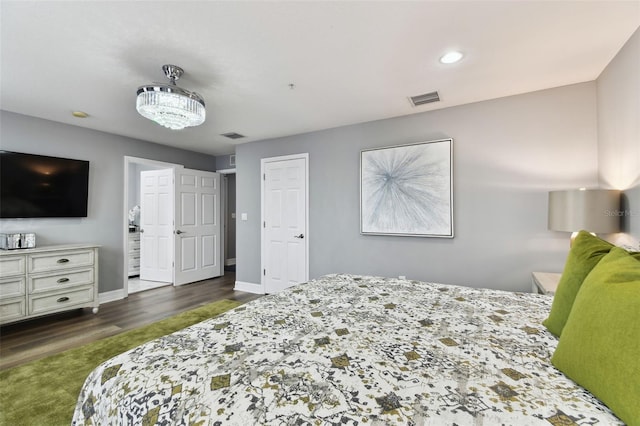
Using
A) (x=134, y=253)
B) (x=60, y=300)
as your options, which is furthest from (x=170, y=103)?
(x=134, y=253)

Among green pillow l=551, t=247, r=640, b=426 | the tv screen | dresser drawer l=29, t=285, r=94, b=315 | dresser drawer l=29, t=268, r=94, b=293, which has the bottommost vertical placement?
dresser drawer l=29, t=285, r=94, b=315

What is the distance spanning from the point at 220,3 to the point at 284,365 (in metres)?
1.93

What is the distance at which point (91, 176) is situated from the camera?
4023 millimetres

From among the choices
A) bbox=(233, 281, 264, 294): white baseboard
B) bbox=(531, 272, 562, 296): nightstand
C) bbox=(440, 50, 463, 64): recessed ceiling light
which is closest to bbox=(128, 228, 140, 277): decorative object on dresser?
bbox=(233, 281, 264, 294): white baseboard

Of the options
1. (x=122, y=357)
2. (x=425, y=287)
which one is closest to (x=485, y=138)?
(x=425, y=287)

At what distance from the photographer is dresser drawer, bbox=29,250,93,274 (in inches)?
126

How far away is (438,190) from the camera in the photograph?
129 inches

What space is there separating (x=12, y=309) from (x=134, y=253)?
2.68 metres

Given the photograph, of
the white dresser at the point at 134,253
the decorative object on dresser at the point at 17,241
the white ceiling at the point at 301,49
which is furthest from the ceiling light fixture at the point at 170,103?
the white dresser at the point at 134,253

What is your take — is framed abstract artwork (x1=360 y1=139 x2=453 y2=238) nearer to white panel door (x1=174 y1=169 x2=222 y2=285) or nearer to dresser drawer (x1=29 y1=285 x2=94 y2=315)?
white panel door (x1=174 y1=169 x2=222 y2=285)

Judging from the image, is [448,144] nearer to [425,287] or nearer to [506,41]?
[506,41]

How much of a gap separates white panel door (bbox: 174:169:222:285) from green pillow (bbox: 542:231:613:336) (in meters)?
5.23

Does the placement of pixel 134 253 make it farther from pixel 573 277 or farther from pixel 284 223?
pixel 573 277

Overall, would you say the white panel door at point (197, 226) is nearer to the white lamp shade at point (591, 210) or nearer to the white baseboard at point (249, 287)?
the white baseboard at point (249, 287)
